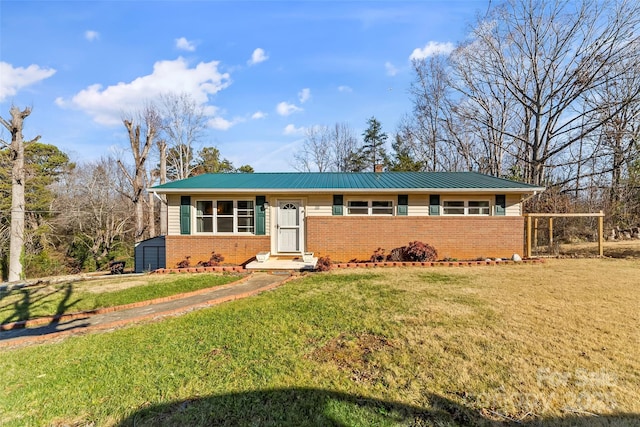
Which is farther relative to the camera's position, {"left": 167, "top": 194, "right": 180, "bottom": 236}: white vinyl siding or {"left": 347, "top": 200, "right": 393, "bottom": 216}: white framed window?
{"left": 347, "top": 200, "right": 393, "bottom": 216}: white framed window

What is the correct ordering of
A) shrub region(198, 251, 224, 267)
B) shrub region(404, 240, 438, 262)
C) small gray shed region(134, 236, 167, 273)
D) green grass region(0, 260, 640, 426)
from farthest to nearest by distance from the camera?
small gray shed region(134, 236, 167, 273) → shrub region(198, 251, 224, 267) → shrub region(404, 240, 438, 262) → green grass region(0, 260, 640, 426)

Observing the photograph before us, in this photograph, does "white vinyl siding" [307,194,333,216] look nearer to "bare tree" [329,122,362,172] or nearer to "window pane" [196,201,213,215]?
"window pane" [196,201,213,215]

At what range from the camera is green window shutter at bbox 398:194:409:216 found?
36.5ft

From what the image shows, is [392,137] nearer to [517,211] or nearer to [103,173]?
[517,211]

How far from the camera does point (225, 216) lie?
36.7 ft

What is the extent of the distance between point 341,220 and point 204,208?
5164 mm

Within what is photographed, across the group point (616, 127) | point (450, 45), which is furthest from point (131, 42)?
point (616, 127)

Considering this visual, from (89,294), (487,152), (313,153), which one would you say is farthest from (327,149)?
(89,294)

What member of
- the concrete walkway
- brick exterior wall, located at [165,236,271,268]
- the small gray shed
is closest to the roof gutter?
brick exterior wall, located at [165,236,271,268]

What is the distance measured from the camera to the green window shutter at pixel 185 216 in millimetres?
10914

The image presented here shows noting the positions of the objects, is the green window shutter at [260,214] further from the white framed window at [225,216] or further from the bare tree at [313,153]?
the bare tree at [313,153]

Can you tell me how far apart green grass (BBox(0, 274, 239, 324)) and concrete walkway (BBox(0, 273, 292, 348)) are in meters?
0.34

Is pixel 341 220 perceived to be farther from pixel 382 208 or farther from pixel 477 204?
pixel 477 204

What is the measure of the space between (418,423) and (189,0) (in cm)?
1093
